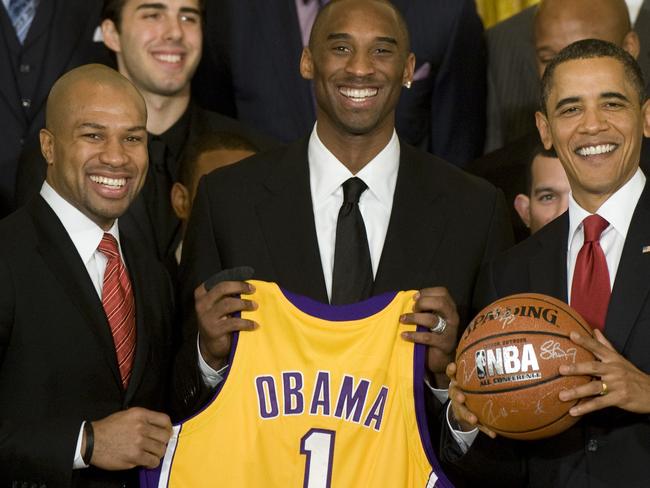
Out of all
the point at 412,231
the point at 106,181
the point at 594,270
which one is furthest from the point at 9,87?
the point at 594,270

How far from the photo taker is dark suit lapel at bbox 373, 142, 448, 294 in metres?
4.07

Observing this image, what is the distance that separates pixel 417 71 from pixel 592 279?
1935 mm

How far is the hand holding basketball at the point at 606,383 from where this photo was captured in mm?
3414

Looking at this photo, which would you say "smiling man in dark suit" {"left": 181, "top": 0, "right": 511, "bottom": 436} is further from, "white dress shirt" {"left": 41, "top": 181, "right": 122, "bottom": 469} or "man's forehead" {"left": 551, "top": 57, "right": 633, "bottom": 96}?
"man's forehead" {"left": 551, "top": 57, "right": 633, "bottom": 96}

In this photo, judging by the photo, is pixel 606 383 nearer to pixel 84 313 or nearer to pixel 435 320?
pixel 435 320

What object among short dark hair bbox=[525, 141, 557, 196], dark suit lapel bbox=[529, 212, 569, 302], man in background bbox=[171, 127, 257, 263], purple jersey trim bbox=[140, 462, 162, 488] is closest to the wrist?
purple jersey trim bbox=[140, 462, 162, 488]

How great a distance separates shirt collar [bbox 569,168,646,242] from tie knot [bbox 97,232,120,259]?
1.31 meters

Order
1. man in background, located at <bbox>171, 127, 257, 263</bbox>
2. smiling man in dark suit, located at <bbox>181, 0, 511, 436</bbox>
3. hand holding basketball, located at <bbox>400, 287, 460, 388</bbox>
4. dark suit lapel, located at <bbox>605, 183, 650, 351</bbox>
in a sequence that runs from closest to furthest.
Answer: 1. dark suit lapel, located at <bbox>605, 183, 650, 351</bbox>
2. hand holding basketball, located at <bbox>400, 287, 460, 388</bbox>
3. smiling man in dark suit, located at <bbox>181, 0, 511, 436</bbox>
4. man in background, located at <bbox>171, 127, 257, 263</bbox>

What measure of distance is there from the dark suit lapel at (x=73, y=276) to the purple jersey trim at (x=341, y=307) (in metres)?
0.51

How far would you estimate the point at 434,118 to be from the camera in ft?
18.3

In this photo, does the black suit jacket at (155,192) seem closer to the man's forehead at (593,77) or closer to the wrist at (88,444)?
the wrist at (88,444)

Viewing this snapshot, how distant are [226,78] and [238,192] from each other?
1561 millimetres

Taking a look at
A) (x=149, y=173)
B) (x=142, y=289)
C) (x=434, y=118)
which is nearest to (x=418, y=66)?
(x=434, y=118)
